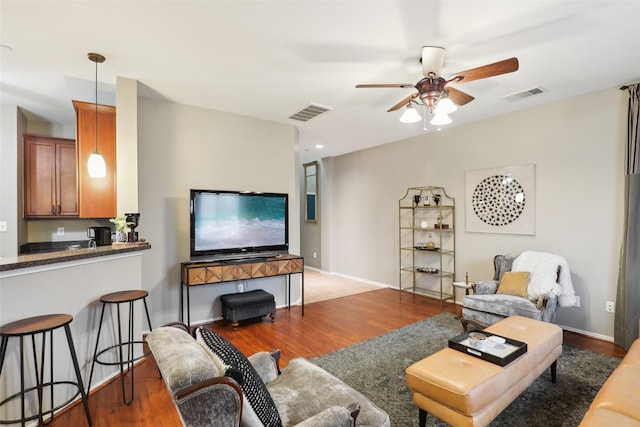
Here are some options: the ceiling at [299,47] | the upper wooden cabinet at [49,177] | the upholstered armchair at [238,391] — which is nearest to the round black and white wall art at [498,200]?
the ceiling at [299,47]

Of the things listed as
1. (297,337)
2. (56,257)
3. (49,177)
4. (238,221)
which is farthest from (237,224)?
(49,177)

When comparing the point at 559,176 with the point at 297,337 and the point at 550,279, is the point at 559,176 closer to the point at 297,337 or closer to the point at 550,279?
the point at 550,279

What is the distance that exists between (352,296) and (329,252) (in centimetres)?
205

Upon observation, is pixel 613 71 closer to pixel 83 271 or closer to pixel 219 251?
pixel 219 251

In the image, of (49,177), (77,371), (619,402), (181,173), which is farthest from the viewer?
(49,177)

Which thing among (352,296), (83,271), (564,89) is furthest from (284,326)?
(564,89)

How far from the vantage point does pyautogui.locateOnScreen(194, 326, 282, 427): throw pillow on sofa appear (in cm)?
122

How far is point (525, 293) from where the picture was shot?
11.3ft

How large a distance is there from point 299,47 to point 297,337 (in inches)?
116

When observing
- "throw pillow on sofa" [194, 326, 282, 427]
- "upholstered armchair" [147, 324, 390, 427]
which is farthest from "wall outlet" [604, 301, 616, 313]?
"throw pillow on sofa" [194, 326, 282, 427]

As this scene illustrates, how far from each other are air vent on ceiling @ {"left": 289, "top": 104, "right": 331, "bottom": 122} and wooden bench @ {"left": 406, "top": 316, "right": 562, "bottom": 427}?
3065mm

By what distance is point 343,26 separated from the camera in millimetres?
2293

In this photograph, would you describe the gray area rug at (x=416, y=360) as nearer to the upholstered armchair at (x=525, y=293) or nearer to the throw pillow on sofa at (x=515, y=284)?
the upholstered armchair at (x=525, y=293)

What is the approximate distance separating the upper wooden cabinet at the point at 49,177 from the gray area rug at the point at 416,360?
13.3 feet
